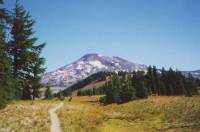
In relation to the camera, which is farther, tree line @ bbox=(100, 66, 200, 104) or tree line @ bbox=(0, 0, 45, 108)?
tree line @ bbox=(100, 66, 200, 104)

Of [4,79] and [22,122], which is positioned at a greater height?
[4,79]

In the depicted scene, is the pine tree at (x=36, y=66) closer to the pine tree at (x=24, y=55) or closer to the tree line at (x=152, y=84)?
the pine tree at (x=24, y=55)

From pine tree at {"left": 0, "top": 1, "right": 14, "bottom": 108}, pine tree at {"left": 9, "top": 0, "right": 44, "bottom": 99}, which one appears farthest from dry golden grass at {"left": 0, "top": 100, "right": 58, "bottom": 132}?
pine tree at {"left": 9, "top": 0, "right": 44, "bottom": 99}

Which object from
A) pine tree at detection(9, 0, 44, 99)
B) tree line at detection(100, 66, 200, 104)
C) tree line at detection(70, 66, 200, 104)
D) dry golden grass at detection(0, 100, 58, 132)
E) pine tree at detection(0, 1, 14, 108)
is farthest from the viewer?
tree line at detection(100, 66, 200, 104)

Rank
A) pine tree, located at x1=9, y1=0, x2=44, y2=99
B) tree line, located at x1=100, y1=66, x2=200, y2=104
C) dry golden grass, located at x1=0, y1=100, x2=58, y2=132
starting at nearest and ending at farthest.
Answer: dry golden grass, located at x1=0, y1=100, x2=58, y2=132
pine tree, located at x1=9, y1=0, x2=44, y2=99
tree line, located at x1=100, y1=66, x2=200, y2=104

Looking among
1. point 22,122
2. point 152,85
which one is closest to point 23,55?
point 22,122

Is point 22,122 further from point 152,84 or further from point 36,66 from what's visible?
point 152,84

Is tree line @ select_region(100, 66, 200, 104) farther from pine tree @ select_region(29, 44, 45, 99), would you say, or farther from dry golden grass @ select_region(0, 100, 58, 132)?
dry golden grass @ select_region(0, 100, 58, 132)

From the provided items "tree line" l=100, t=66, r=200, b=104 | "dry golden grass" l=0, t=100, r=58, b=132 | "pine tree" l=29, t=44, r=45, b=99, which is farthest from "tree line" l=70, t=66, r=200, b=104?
"dry golden grass" l=0, t=100, r=58, b=132

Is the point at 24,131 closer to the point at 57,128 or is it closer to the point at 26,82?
the point at 57,128

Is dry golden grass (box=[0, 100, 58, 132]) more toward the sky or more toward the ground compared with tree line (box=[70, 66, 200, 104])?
more toward the ground

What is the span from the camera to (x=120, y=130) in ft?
105

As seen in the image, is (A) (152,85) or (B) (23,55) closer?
(B) (23,55)

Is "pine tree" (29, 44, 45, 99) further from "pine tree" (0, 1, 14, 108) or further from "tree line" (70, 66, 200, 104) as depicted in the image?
"tree line" (70, 66, 200, 104)
